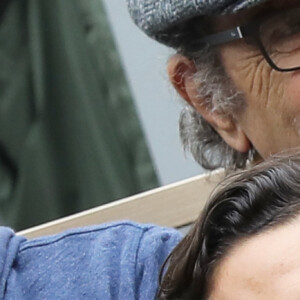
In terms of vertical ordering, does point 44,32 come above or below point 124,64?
above

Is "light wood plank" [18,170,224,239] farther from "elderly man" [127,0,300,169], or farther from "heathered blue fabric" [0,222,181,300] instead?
"heathered blue fabric" [0,222,181,300]

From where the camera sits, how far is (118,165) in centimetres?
196

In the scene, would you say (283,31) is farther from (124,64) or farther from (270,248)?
(124,64)

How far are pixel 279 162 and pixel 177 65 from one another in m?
0.45

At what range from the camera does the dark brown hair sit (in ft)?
3.09

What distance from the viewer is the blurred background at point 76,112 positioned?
1919 mm

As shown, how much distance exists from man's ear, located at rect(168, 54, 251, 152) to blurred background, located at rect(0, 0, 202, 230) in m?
0.49

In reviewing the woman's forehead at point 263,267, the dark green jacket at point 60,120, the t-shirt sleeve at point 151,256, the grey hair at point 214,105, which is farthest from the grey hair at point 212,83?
the dark green jacket at point 60,120

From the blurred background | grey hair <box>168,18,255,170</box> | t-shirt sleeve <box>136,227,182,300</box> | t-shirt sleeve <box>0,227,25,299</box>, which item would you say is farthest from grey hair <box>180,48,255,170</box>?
the blurred background

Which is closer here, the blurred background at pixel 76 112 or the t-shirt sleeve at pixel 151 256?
the t-shirt sleeve at pixel 151 256

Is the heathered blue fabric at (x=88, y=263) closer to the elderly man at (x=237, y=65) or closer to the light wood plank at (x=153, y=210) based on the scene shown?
the elderly man at (x=237, y=65)

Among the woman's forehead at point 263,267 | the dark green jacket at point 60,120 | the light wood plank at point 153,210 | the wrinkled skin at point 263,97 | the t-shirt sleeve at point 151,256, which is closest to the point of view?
the woman's forehead at point 263,267

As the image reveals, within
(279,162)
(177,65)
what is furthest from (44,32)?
(279,162)

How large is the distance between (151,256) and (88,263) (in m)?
0.08
